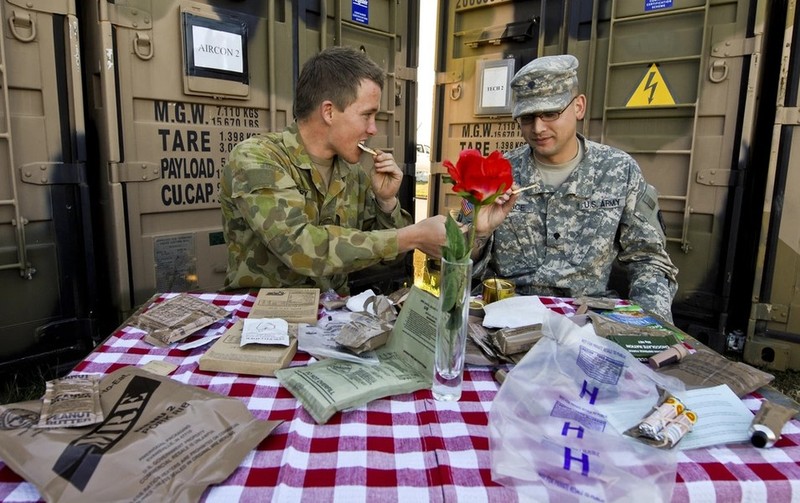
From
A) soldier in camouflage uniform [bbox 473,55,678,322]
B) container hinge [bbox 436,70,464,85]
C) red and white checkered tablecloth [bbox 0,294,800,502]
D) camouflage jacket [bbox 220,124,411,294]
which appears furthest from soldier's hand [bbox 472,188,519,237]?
container hinge [bbox 436,70,464,85]

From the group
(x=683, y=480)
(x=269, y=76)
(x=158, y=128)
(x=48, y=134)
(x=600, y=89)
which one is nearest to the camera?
(x=683, y=480)

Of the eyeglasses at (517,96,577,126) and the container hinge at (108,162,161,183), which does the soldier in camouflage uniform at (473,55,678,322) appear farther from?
the container hinge at (108,162,161,183)

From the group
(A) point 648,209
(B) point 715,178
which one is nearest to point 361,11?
(A) point 648,209

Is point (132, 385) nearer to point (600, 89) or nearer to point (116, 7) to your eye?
point (116, 7)

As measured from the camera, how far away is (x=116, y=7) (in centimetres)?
252

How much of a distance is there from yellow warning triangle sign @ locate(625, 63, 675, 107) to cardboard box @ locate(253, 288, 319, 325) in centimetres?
263

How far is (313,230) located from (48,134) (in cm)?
167

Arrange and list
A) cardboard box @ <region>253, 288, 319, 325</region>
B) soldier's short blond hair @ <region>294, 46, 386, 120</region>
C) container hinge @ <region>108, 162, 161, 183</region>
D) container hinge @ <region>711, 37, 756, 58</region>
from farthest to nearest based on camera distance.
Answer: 1. container hinge @ <region>711, 37, 756, 58</region>
2. container hinge @ <region>108, 162, 161, 183</region>
3. soldier's short blond hair @ <region>294, 46, 386, 120</region>
4. cardboard box @ <region>253, 288, 319, 325</region>

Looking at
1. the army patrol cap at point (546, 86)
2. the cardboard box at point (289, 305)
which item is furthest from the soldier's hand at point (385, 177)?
the cardboard box at point (289, 305)

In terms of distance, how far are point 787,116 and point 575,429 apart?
2.97 metres

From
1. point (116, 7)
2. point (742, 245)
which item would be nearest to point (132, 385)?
point (116, 7)

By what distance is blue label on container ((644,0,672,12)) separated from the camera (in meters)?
3.12

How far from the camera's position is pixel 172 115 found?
110 inches

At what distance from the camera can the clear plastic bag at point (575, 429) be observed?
2.53 feet
